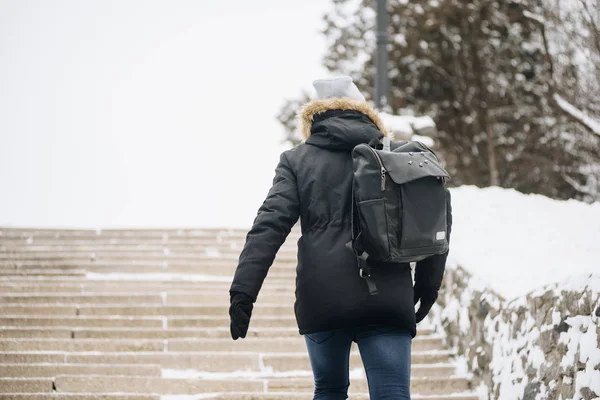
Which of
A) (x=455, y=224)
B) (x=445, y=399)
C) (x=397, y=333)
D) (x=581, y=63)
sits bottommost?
(x=445, y=399)

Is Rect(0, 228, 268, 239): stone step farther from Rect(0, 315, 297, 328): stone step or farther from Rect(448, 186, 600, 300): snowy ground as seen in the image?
Rect(0, 315, 297, 328): stone step

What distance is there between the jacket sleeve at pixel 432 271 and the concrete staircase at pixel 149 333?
214 centimetres

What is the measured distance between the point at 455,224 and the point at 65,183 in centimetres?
1326

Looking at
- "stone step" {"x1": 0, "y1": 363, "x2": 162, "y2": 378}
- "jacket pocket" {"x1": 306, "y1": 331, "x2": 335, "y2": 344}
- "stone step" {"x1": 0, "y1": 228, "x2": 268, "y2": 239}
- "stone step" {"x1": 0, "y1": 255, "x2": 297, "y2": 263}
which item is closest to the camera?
"jacket pocket" {"x1": 306, "y1": 331, "x2": 335, "y2": 344}

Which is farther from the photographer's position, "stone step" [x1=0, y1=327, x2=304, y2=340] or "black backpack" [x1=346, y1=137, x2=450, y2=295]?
"stone step" [x1=0, y1=327, x2=304, y2=340]

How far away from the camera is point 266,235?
2.89 m

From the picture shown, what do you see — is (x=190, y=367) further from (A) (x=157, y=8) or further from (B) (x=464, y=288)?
(A) (x=157, y=8)

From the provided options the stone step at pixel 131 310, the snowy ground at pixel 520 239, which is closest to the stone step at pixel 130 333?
the stone step at pixel 131 310

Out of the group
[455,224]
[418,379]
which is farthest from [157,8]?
[418,379]

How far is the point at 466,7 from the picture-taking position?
20266 mm

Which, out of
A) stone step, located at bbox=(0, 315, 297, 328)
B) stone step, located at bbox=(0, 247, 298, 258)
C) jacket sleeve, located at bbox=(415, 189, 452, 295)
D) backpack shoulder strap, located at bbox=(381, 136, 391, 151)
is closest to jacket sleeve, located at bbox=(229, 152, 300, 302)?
backpack shoulder strap, located at bbox=(381, 136, 391, 151)

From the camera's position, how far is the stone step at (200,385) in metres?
5.02

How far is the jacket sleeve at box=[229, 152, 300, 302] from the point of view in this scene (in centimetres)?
285

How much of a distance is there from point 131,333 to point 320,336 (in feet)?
11.5
